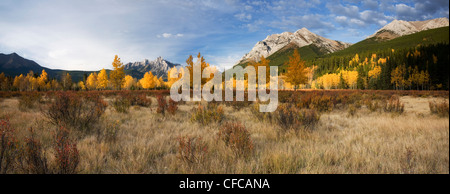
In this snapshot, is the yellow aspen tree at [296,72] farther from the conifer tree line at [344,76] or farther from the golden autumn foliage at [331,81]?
the golden autumn foliage at [331,81]

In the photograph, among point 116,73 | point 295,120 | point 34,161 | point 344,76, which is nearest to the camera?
point 34,161

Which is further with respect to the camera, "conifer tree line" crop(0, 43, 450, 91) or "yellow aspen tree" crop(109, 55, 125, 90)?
"yellow aspen tree" crop(109, 55, 125, 90)

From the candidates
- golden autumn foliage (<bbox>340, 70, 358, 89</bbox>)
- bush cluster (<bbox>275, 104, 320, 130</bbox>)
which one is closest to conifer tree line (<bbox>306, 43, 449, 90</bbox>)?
golden autumn foliage (<bbox>340, 70, 358, 89</bbox>)

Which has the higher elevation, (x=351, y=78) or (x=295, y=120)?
(x=351, y=78)

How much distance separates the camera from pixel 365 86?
244 ft

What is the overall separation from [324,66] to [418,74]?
246 ft

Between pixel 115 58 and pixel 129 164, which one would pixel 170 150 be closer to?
pixel 129 164

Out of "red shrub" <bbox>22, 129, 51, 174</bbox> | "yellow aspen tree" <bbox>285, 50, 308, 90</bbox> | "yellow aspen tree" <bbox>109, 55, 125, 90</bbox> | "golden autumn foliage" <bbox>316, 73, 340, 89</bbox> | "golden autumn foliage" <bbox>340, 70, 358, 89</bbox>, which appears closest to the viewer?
"red shrub" <bbox>22, 129, 51, 174</bbox>

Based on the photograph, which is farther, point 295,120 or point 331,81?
point 331,81

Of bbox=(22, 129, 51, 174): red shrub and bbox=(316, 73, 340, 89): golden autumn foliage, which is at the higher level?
bbox=(316, 73, 340, 89): golden autumn foliage

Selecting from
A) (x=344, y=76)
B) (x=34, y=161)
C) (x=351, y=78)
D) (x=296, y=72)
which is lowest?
(x=34, y=161)

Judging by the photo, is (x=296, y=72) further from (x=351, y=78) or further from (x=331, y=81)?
(x=331, y=81)

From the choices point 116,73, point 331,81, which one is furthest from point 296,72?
point 331,81

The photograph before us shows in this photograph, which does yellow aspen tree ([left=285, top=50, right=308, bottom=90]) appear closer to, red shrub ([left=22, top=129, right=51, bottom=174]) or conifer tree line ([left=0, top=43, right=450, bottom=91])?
conifer tree line ([left=0, top=43, right=450, bottom=91])
